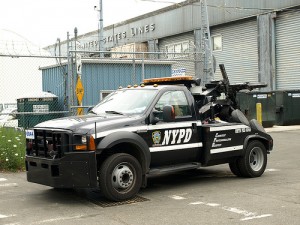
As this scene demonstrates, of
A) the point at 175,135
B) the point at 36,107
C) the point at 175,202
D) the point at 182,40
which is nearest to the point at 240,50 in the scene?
the point at 182,40

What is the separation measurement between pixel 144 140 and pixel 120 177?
2.47ft

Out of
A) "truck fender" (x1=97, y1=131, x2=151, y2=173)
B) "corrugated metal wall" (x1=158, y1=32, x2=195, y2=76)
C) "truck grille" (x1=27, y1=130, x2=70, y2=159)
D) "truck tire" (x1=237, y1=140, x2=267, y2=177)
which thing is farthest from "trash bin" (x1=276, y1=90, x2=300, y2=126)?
"truck grille" (x1=27, y1=130, x2=70, y2=159)

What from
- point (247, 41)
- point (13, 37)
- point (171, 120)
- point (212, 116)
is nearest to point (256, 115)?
point (247, 41)

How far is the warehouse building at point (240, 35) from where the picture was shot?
82.5ft

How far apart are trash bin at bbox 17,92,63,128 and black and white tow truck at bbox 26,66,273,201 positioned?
777 cm

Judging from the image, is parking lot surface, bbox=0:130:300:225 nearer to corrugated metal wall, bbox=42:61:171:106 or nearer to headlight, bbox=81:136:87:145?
headlight, bbox=81:136:87:145

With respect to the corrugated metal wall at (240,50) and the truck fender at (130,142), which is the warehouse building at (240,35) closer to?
the corrugated metal wall at (240,50)

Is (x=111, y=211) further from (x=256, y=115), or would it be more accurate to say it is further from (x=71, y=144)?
(x=256, y=115)

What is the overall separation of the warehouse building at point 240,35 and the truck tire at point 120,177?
14639 millimetres

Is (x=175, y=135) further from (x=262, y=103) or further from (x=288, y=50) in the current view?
(x=288, y=50)

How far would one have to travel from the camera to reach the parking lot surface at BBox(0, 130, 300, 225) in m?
6.07

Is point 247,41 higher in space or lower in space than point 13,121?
higher

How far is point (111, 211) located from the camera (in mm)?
6539

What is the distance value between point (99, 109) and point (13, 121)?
9.60 m
